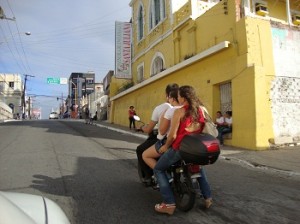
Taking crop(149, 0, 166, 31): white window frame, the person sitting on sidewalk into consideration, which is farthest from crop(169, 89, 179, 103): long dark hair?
crop(149, 0, 166, 31): white window frame

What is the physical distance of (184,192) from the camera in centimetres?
474

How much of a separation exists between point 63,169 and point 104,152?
9.39ft

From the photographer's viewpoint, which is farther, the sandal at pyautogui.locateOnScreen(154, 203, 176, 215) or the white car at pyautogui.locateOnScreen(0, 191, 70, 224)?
the sandal at pyautogui.locateOnScreen(154, 203, 176, 215)

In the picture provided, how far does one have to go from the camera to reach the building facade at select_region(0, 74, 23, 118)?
7115 centimetres

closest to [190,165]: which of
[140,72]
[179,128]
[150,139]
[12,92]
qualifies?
[179,128]

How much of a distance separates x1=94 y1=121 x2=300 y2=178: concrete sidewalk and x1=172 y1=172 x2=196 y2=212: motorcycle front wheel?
12.4 ft

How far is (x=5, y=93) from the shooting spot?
7162 cm

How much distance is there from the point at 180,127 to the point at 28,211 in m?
2.47

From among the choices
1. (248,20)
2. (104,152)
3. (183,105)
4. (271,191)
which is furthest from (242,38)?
(183,105)

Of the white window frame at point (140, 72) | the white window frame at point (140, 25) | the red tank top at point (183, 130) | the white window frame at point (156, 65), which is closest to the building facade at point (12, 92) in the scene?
→ the white window frame at point (140, 72)

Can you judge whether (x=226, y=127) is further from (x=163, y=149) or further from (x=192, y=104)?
(x=192, y=104)

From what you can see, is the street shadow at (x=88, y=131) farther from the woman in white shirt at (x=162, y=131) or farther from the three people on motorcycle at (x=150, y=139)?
the woman in white shirt at (x=162, y=131)

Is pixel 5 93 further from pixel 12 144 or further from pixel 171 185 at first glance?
pixel 171 185

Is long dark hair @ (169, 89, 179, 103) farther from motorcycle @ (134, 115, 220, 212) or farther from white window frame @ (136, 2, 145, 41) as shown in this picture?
white window frame @ (136, 2, 145, 41)
